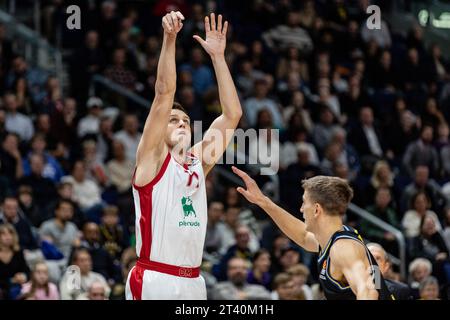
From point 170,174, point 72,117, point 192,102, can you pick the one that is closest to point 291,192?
point 192,102

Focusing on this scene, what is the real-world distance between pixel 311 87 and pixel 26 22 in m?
4.86

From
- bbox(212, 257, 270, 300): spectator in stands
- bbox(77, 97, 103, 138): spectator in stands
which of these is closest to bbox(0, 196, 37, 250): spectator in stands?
bbox(212, 257, 270, 300): spectator in stands

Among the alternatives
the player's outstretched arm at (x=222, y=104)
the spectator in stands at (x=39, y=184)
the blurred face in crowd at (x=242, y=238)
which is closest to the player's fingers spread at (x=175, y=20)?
the player's outstretched arm at (x=222, y=104)

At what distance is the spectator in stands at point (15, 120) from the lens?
571 inches

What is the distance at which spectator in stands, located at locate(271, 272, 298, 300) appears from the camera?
11.7 meters

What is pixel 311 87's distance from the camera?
17750 mm

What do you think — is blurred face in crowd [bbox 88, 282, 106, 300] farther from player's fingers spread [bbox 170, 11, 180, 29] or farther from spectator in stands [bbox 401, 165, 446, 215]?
spectator in stands [bbox 401, 165, 446, 215]

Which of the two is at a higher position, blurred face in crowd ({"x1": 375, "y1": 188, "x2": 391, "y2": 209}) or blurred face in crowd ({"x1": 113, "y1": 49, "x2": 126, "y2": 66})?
blurred face in crowd ({"x1": 113, "y1": 49, "x2": 126, "y2": 66})

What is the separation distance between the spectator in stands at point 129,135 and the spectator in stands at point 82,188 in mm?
986

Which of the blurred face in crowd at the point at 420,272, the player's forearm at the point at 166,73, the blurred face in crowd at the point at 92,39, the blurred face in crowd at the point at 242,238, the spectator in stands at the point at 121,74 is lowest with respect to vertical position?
the blurred face in crowd at the point at 420,272

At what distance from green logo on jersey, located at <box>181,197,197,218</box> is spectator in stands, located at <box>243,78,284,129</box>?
27.5ft

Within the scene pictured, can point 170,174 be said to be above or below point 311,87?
below

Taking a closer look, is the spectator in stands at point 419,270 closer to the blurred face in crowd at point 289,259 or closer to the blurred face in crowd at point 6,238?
the blurred face in crowd at point 289,259
